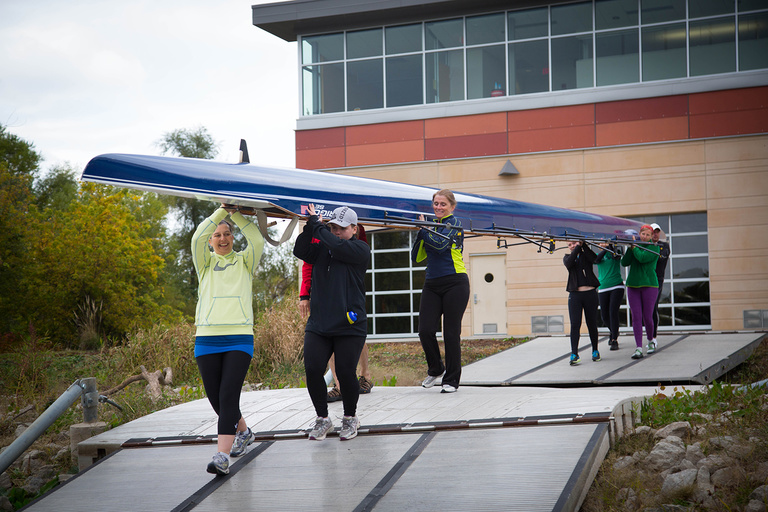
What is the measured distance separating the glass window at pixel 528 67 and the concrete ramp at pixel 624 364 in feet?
30.5

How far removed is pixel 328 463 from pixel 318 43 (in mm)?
17654

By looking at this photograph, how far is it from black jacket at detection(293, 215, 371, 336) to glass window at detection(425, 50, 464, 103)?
1512 centimetres

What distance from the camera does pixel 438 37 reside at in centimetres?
2027

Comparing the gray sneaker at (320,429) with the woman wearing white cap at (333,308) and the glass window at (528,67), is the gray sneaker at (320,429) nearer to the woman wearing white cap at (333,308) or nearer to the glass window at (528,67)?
the woman wearing white cap at (333,308)

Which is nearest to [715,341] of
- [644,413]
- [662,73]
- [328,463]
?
[644,413]

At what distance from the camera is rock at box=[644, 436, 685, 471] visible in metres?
5.34

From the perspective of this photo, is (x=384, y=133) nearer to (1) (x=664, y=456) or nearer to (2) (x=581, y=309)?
(2) (x=581, y=309)

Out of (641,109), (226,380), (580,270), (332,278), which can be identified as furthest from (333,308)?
(641,109)

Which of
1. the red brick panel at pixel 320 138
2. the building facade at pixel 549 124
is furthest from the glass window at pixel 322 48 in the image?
the red brick panel at pixel 320 138

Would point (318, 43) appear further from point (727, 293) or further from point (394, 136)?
point (727, 293)

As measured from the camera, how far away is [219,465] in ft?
16.7

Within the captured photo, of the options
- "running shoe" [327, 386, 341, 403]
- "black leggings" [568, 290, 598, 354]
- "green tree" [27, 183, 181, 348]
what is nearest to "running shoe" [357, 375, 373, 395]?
"running shoe" [327, 386, 341, 403]

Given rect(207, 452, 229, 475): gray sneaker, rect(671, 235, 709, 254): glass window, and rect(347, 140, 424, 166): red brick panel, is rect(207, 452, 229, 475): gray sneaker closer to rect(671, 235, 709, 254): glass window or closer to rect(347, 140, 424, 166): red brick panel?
rect(347, 140, 424, 166): red brick panel

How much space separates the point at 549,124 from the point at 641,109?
90.0 inches
